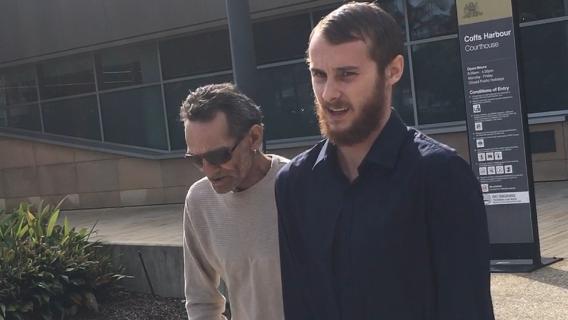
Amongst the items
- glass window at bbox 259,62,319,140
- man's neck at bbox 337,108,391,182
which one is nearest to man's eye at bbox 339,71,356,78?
man's neck at bbox 337,108,391,182

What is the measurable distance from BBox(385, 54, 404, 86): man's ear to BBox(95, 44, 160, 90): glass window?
15.4 meters

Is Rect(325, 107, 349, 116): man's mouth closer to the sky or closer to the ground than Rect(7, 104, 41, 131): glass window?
closer to the ground

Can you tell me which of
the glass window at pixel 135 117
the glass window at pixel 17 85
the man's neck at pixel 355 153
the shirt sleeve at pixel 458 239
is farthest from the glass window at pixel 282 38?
the shirt sleeve at pixel 458 239

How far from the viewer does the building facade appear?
A: 43.4 feet

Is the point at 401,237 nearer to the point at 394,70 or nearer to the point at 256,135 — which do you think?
the point at 394,70

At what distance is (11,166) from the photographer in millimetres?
18031

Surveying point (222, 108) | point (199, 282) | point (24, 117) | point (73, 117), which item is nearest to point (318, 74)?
point (222, 108)

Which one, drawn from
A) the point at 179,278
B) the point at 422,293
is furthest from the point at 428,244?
the point at 179,278

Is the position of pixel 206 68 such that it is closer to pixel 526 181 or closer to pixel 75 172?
pixel 75 172

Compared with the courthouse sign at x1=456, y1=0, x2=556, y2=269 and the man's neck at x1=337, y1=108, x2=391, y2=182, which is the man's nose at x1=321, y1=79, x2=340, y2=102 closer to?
the man's neck at x1=337, y1=108, x2=391, y2=182

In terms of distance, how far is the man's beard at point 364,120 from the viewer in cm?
181

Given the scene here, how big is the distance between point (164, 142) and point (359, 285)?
51.0 feet

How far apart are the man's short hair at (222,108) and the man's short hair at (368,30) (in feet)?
2.48

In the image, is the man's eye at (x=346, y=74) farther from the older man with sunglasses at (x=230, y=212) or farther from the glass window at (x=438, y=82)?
the glass window at (x=438, y=82)
